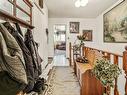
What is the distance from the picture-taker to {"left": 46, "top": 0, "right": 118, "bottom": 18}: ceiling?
298 inches

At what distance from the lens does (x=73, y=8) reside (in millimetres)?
8602

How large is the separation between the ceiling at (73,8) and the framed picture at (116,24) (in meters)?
0.47

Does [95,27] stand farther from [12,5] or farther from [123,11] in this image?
[12,5]

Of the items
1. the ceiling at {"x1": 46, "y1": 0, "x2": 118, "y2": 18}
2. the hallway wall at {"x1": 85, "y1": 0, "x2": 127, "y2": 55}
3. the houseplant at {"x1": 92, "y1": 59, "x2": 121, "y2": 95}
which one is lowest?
the houseplant at {"x1": 92, "y1": 59, "x2": 121, "y2": 95}

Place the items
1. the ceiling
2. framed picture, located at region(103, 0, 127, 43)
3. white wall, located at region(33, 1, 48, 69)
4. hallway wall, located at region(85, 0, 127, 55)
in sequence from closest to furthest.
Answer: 1. white wall, located at region(33, 1, 48, 69)
2. framed picture, located at region(103, 0, 127, 43)
3. hallway wall, located at region(85, 0, 127, 55)
4. the ceiling

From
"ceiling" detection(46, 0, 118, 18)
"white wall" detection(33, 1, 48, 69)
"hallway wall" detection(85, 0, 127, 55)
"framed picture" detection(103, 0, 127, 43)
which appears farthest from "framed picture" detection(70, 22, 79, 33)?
"white wall" detection(33, 1, 48, 69)

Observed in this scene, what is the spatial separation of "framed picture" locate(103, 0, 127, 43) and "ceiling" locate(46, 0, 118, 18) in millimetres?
472

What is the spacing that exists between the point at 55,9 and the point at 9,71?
23.8ft

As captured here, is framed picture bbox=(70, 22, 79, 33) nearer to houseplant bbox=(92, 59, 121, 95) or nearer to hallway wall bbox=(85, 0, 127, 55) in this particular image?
hallway wall bbox=(85, 0, 127, 55)

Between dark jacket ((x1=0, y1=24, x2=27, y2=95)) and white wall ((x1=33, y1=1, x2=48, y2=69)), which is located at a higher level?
white wall ((x1=33, y1=1, x2=48, y2=69))

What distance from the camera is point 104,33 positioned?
8594 millimetres

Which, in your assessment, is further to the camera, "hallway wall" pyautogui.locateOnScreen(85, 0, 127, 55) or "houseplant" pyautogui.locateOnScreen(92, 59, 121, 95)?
"hallway wall" pyautogui.locateOnScreen(85, 0, 127, 55)

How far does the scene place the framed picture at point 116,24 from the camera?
6.07 m

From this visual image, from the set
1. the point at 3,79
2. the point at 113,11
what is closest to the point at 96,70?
the point at 3,79
